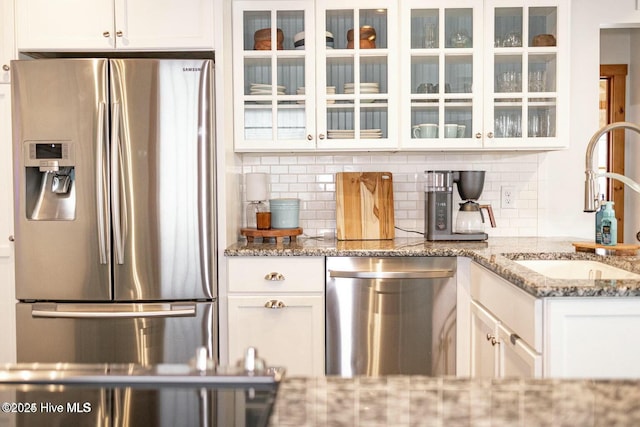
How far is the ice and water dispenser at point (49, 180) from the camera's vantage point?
252 cm

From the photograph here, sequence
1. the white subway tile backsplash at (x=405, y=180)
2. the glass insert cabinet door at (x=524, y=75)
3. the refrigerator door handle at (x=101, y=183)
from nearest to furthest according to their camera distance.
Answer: the refrigerator door handle at (x=101, y=183) < the glass insert cabinet door at (x=524, y=75) < the white subway tile backsplash at (x=405, y=180)

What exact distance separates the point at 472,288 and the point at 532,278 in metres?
0.80

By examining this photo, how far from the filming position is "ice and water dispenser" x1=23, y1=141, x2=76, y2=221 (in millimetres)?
2516

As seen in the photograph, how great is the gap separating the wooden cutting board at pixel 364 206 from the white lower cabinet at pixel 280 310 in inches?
18.9

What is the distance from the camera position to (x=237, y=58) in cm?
283

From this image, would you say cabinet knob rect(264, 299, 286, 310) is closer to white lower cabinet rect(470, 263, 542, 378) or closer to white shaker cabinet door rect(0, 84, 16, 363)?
white lower cabinet rect(470, 263, 542, 378)

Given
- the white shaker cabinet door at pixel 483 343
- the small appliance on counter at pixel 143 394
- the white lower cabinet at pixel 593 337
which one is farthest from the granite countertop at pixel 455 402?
the white shaker cabinet door at pixel 483 343

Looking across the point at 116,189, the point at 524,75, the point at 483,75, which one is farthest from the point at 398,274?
the point at 116,189

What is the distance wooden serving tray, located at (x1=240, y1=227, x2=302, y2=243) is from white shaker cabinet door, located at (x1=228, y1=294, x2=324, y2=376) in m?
0.40

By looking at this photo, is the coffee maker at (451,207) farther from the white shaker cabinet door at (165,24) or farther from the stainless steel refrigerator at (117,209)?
the white shaker cabinet door at (165,24)

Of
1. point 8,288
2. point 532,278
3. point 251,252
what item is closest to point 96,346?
point 8,288

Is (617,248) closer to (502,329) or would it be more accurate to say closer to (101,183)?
(502,329)

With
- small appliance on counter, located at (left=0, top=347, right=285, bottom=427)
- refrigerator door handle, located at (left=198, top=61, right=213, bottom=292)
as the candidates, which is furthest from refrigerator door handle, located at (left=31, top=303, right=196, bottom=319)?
small appliance on counter, located at (left=0, top=347, right=285, bottom=427)

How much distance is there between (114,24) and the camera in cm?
264
